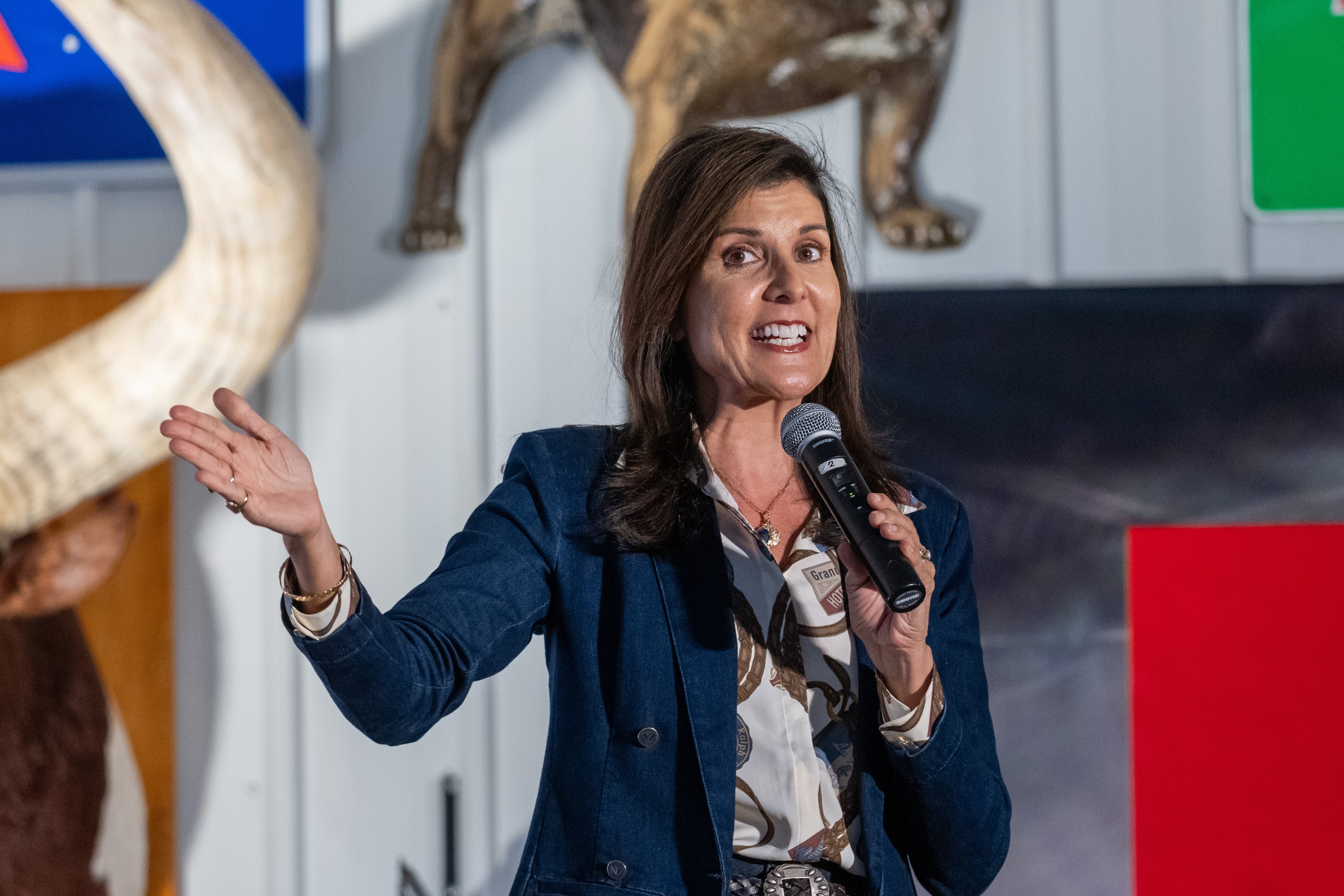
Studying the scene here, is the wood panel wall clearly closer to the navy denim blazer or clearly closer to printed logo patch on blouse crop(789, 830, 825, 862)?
the navy denim blazer

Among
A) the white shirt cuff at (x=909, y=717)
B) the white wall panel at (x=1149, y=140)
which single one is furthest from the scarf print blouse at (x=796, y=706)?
the white wall panel at (x=1149, y=140)

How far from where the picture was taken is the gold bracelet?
67 centimetres

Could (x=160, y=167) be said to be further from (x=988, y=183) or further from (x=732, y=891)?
(x=732, y=891)

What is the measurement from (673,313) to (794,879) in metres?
0.48

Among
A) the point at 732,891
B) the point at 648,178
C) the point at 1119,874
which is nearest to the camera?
the point at 732,891

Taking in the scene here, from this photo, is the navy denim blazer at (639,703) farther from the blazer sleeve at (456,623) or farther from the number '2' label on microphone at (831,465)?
the number '2' label on microphone at (831,465)

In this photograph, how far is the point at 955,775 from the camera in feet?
2.69

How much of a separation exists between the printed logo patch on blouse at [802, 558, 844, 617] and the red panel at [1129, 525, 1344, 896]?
36.1 inches

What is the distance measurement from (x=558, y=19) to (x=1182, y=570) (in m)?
1.28

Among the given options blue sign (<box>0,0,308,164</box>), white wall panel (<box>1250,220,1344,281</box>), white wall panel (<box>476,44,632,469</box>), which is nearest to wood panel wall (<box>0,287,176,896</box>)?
blue sign (<box>0,0,308,164</box>)

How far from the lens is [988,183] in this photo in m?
1.62

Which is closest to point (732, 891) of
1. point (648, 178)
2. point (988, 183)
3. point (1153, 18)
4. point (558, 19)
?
point (648, 178)

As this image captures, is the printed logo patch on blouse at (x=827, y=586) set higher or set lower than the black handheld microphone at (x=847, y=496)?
lower

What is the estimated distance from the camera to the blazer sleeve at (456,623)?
0.69 metres
